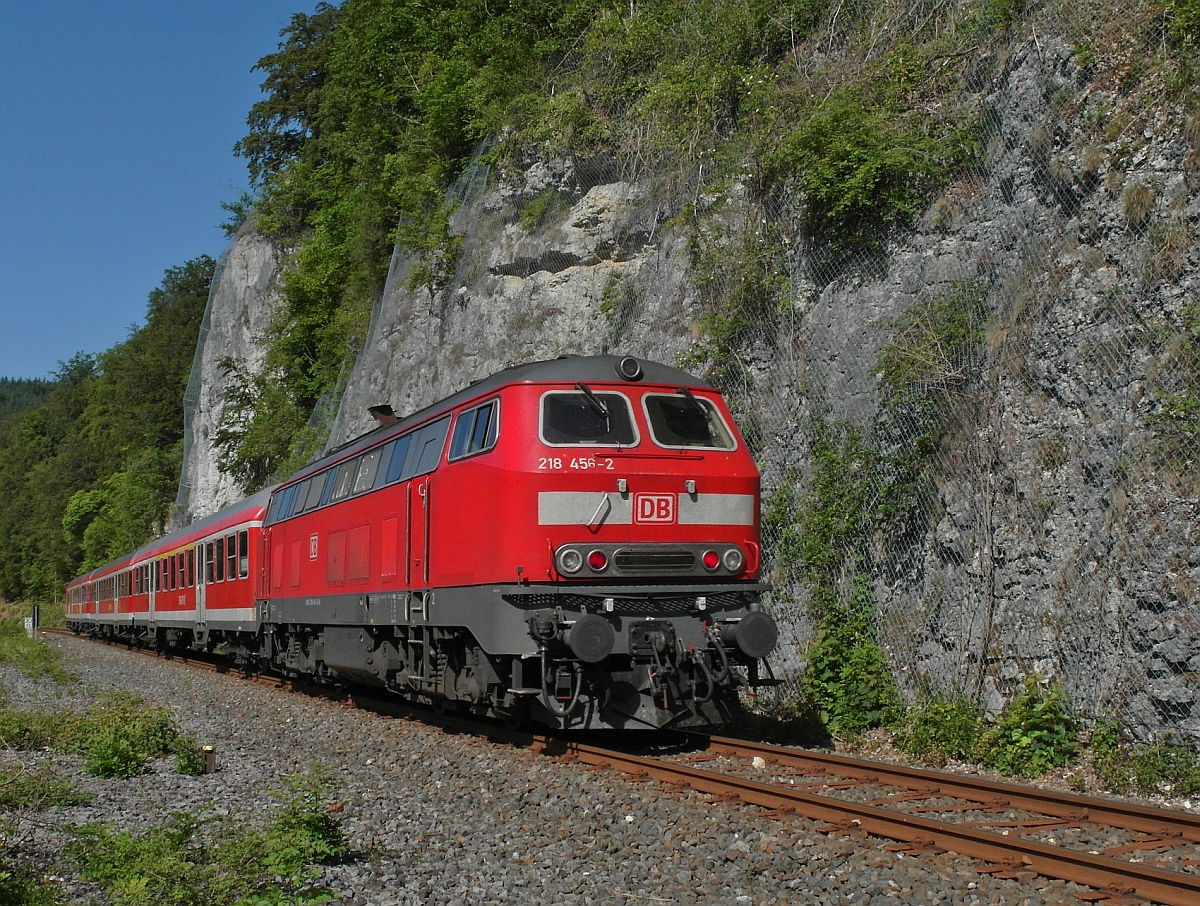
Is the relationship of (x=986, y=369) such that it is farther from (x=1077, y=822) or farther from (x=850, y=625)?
(x=1077, y=822)

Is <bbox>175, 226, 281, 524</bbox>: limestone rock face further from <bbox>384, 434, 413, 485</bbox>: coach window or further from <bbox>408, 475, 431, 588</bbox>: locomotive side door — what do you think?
<bbox>408, 475, 431, 588</bbox>: locomotive side door

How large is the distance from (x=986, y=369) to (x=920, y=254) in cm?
229

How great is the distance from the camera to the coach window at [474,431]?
9.82m

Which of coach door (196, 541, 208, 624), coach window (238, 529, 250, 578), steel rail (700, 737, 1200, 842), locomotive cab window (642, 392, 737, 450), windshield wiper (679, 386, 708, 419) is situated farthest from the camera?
coach door (196, 541, 208, 624)

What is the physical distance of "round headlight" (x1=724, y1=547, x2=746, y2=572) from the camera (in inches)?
→ 384

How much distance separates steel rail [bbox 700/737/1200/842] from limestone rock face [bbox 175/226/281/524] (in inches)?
1423

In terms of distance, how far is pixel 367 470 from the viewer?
13.2 meters

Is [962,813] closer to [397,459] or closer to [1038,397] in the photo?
[1038,397]

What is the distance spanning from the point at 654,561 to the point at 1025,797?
3500 mm

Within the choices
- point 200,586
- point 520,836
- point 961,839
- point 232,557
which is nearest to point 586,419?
point 520,836

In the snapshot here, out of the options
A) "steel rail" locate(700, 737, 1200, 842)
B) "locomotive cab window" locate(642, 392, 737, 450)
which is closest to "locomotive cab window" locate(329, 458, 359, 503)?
"locomotive cab window" locate(642, 392, 737, 450)

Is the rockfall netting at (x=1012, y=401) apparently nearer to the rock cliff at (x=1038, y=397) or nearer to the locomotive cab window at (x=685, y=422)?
the rock cliff at (x=1038, y=397)

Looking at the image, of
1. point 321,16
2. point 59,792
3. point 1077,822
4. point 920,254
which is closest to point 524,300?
point 920,254

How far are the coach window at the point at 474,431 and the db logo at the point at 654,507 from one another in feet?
4.58
